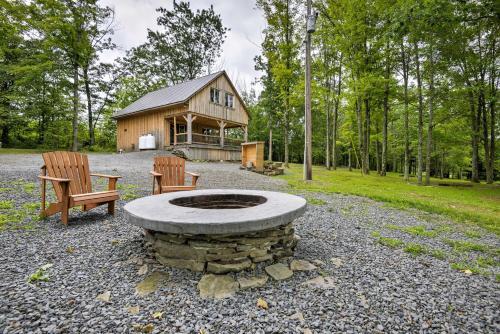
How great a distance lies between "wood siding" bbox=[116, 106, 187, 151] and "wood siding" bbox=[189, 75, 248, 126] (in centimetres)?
94

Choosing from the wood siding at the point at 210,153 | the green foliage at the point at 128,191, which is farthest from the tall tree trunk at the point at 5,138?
the green foliage at the point at 128,191

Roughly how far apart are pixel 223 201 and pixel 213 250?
1.25 meters

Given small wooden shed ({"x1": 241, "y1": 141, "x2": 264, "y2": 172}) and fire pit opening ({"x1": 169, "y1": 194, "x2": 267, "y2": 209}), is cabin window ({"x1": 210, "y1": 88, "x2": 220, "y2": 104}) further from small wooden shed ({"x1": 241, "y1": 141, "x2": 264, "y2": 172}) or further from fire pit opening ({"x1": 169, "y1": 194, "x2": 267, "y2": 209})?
fire pit opening ({"x1": 169, "y1": 194, "x2": 267, "y2": 209})

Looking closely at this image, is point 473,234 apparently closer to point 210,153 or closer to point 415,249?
point 415,249

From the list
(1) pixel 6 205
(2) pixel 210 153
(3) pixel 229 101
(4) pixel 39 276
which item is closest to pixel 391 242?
(4) pixel 39 276

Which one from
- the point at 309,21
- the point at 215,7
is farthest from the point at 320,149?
the point at 309,21

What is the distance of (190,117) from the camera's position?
47.1 feet

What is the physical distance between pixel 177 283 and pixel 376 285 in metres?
1.73

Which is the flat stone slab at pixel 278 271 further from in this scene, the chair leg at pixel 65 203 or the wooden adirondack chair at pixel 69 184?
the chair leg at pixel 65 203

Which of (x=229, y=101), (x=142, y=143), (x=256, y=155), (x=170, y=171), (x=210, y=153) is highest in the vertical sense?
(x=229, y=101)

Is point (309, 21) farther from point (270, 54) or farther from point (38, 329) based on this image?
point (38, 329)

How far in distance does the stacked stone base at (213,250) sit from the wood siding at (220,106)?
13410 millimetres

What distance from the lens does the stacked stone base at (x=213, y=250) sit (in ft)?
6.66

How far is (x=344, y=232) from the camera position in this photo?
3373 mm
